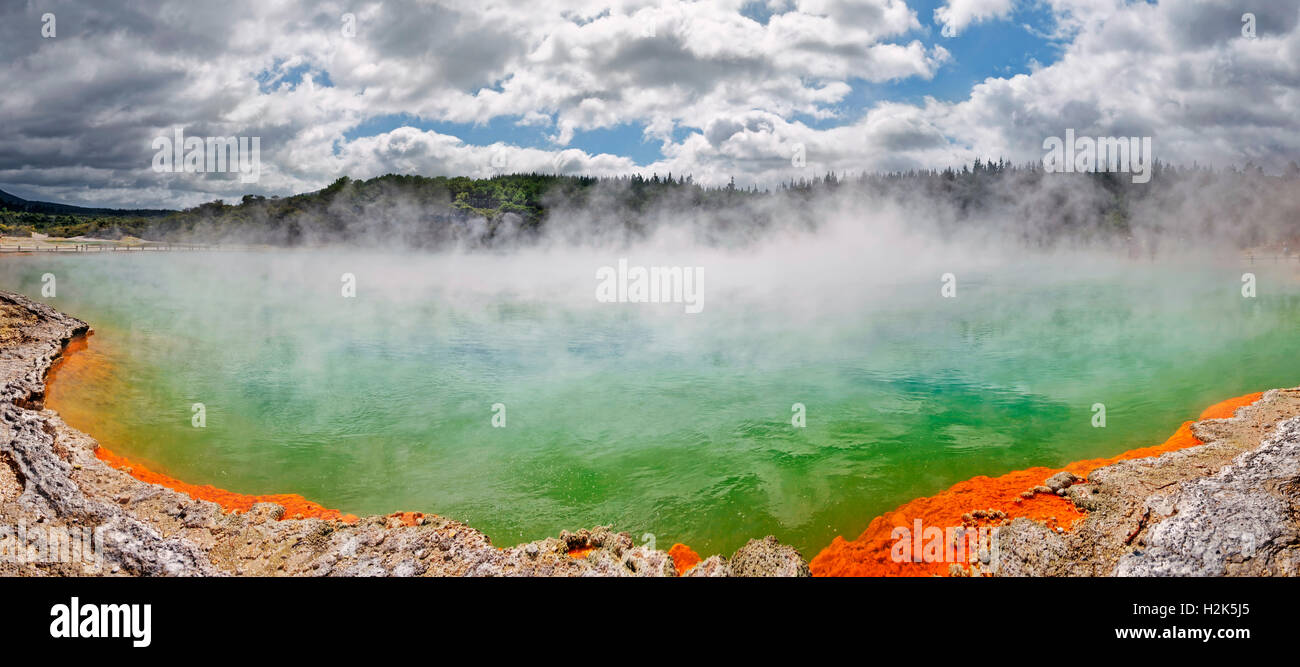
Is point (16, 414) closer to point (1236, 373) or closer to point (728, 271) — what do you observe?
point (1236, 373)

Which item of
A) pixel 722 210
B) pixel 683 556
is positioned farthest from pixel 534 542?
pixel 722 210

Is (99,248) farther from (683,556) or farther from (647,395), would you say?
(683,556)

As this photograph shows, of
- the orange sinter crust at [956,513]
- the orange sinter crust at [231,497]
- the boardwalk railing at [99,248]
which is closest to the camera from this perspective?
the orange sinter crust at [956,513]

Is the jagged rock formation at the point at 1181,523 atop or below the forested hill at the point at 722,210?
below

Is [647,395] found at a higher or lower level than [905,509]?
higher

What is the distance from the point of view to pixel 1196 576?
4.49 meters

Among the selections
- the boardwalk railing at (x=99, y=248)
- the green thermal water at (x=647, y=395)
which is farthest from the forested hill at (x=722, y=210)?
the green thermal water at (x=647, y=395)

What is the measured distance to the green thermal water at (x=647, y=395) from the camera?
25.1 ft

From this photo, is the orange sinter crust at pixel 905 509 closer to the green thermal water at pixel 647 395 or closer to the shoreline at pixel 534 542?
the shoreline at pixel 534 542

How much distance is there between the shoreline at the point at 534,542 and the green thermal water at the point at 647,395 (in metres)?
0.66

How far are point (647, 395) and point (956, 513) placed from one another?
6.12 metres

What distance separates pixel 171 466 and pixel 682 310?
53.5 ft

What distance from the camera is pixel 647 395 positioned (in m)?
11.5

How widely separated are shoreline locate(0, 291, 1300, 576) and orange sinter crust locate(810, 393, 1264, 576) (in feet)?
0.07
